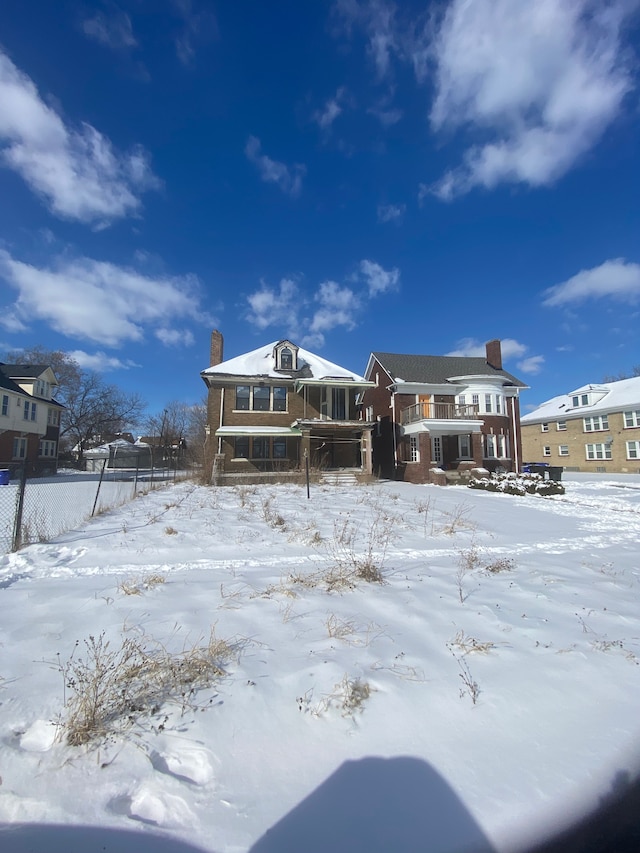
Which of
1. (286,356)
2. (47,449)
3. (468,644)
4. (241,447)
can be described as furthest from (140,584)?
(47,449)

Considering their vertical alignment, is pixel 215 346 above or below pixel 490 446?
above

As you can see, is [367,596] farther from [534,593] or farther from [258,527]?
[258,527]

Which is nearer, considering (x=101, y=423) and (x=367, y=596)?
(x=367, y=596)

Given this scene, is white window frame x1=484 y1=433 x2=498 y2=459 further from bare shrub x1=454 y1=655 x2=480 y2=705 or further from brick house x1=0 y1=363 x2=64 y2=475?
brick house x1=0 y1=363 x2=64 y2=475

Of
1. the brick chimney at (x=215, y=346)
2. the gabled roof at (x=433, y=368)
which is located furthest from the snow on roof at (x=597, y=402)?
the brick chimney at (x=215, y=346)

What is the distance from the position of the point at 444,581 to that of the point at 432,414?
750 inches

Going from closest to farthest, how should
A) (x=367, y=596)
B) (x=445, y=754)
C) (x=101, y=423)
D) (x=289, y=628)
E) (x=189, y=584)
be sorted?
(x=445, y=754) → (x=289, y=628) → (x=367, y=596) → (x=189, y=584) → (x=101, y=423)

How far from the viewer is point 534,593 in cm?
491

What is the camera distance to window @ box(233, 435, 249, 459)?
2175cm

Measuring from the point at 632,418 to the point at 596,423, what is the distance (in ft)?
11.1

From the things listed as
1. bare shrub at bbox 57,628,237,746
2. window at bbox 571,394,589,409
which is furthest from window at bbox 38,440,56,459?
window at bbox 571,394,589,409

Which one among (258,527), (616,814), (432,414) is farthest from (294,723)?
(432,414)

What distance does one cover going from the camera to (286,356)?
907 inches

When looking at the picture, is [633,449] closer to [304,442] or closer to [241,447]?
[304,442]
